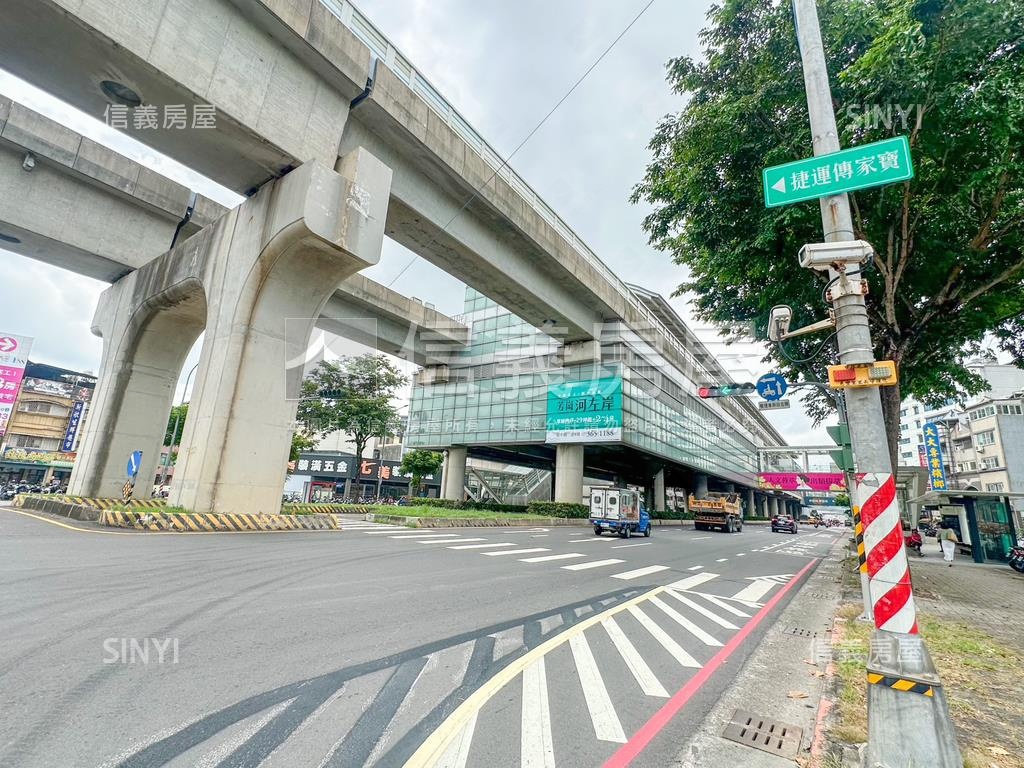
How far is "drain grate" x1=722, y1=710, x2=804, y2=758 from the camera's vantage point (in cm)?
344

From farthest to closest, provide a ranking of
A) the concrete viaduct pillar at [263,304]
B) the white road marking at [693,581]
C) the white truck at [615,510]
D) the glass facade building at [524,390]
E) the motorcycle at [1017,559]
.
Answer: the glass facade building at [524,390]
the white truck at [615,510]
the motorcycle at [1017,559]
the concrete viaduct pillar at [263,304]
the white road marking at [693,581]

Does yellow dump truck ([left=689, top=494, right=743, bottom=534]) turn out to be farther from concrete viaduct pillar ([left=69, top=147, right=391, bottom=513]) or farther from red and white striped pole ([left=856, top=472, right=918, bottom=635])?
red and white striped pole ([left=856, top=472, right=918, bottom=635])

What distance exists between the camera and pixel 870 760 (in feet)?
9.77

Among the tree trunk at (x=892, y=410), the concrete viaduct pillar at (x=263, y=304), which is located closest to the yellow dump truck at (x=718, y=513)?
the tree trunk at (x=892, y=410)

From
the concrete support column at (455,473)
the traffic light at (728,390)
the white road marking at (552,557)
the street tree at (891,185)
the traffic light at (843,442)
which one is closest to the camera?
the street tree at (891,185)

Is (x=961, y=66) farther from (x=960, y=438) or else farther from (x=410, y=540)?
(x=960, y=438)

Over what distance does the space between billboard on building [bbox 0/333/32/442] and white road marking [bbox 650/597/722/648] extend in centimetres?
5313

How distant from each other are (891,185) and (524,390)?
28742mm

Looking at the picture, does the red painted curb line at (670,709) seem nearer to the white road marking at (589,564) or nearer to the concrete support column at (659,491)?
the white road marking at (589,564)

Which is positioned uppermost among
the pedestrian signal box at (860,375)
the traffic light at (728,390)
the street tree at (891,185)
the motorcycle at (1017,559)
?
the street tree at (891,185)

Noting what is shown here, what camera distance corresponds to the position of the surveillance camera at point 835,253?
4320 mm

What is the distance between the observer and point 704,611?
314 inches

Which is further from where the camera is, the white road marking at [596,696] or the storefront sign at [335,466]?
the storefront sign at [335,466]

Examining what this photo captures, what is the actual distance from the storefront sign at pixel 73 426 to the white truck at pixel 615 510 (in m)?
50.9
